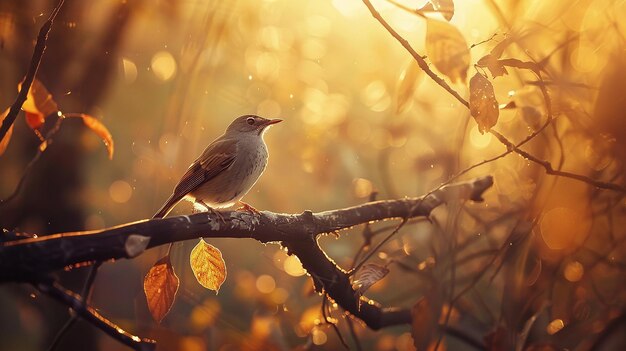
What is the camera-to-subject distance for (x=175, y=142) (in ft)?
14.4

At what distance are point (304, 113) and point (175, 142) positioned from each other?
3532 mm

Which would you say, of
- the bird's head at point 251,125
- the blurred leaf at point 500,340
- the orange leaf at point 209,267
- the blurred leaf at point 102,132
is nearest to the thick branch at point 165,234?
the orange leaf at point 209,267

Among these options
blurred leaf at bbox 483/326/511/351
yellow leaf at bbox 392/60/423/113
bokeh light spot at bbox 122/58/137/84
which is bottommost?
blurred leaf at bbox 483/326/511/351

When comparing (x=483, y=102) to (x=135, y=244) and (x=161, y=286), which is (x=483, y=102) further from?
(x=161, y=286)

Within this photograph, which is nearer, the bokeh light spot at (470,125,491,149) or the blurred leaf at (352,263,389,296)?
the blurred leaf at (352,263,389,296)

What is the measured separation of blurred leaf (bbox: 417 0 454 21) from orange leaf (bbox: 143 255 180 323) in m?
1.23

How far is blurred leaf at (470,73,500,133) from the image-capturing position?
1717mm

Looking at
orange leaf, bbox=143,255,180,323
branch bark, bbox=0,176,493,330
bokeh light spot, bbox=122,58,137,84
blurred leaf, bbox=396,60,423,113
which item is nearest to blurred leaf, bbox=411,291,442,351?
branch bark, bbox=0,176,493,330

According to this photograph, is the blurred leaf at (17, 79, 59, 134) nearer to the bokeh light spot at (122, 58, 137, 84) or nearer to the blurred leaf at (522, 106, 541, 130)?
the blurred leaf at (522, 106, 541, 130)

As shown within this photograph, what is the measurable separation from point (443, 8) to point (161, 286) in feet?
4.31

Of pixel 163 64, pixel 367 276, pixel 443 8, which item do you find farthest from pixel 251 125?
pixel 163 64

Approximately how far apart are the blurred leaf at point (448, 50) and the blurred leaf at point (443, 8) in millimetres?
34

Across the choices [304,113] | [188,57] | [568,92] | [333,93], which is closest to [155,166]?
[188,57]

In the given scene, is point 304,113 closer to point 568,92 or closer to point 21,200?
point 21,200
